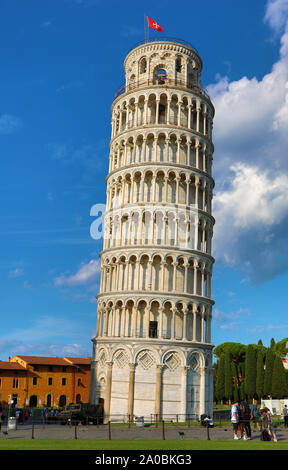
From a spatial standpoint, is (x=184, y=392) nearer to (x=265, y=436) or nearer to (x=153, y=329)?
(x=153, y=329)

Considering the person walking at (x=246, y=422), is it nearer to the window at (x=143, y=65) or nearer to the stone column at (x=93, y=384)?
the stone column at (x=93, y=384)

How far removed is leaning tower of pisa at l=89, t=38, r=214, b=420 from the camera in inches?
1847

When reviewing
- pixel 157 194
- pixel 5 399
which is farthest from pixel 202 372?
pixel 5 399

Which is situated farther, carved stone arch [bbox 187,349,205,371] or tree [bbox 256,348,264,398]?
tree [bbox 256,348,264,398]

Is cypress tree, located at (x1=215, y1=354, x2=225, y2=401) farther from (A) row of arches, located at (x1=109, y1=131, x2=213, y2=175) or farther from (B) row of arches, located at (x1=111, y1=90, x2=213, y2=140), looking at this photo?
(B) row of arches, located at (x1=111, y1=90, x2=213, y2=140)

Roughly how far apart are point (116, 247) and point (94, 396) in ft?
52.4

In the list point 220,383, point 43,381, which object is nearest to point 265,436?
point 43,381

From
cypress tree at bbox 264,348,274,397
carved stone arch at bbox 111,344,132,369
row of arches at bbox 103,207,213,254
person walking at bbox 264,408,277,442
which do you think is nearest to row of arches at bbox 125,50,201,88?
row of arches at bbox 103,207,213,254

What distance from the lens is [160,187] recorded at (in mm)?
52656

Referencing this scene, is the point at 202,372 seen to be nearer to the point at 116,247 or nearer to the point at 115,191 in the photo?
the point at 116,247

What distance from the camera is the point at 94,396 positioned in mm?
49312

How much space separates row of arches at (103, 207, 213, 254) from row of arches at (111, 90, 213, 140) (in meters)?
10.5

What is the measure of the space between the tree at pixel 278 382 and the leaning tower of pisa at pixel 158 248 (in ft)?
123

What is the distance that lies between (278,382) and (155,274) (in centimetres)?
4600
